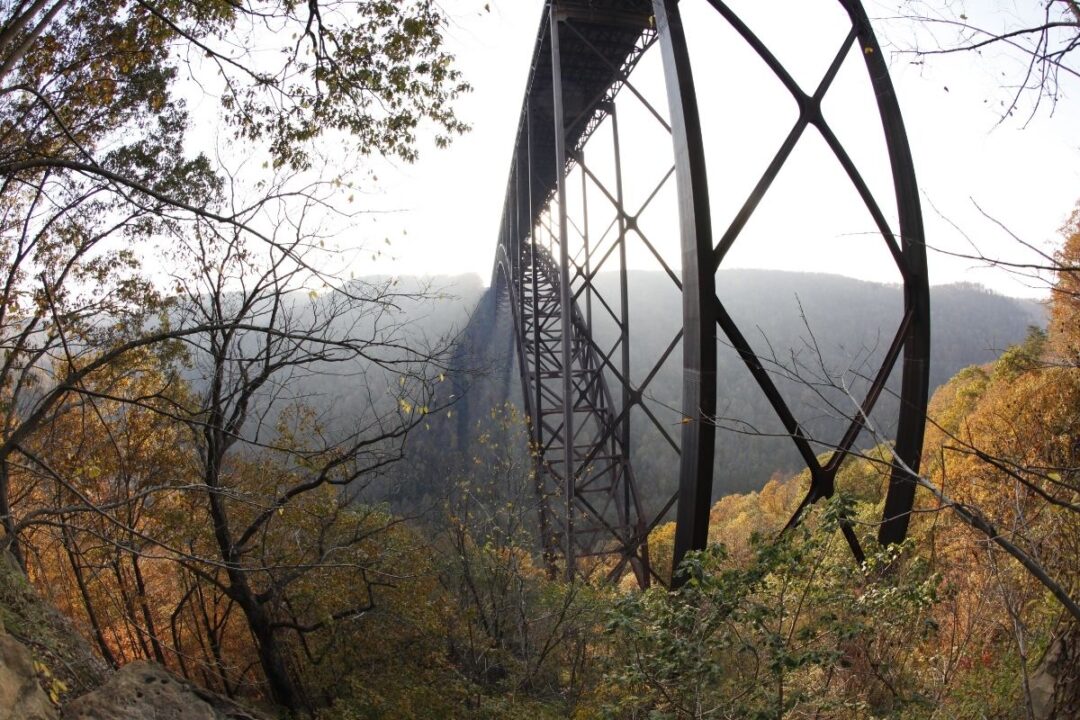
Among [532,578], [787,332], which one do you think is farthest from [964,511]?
[787,332]

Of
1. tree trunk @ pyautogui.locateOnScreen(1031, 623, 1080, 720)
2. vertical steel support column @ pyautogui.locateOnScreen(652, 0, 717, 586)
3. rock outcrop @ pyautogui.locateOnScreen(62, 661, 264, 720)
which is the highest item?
vertical steel support column @ pyautogui.locateOnScreen(652, 0, 717, 586)

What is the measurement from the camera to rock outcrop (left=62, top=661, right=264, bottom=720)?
10.0 ft

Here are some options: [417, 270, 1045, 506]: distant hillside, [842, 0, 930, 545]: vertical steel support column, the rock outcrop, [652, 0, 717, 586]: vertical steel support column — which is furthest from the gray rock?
[417, 270, 1045, 506]: distant hillside

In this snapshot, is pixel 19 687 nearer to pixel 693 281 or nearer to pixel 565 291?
pixel 693 281

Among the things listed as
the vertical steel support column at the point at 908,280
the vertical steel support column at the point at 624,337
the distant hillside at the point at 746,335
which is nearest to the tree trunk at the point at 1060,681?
the vertical steel support column at the point at 908,280

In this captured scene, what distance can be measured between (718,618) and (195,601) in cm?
1169

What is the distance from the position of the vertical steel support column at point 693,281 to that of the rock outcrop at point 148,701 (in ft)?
9.70

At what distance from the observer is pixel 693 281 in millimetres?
3082

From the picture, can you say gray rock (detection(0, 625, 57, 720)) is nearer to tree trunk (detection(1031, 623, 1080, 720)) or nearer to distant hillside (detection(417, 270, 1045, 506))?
tree trunk (detection(1031, 623, 1080, 720))

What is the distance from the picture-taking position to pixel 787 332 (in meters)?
57.2

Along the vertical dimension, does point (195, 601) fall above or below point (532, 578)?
below

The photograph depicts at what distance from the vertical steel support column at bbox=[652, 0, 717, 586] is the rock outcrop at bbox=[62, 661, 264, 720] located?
116 inches

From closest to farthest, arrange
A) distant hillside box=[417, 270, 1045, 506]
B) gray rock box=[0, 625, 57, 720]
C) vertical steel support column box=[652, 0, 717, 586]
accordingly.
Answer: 1. gray rock box=[0, 625, 57, 720]
2. vertical steel support column box=[652, 0, 717, 586]
3. distant hillside box=[417, 270, 1045, 506]

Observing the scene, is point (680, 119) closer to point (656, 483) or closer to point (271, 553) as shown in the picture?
point (271, 553)
